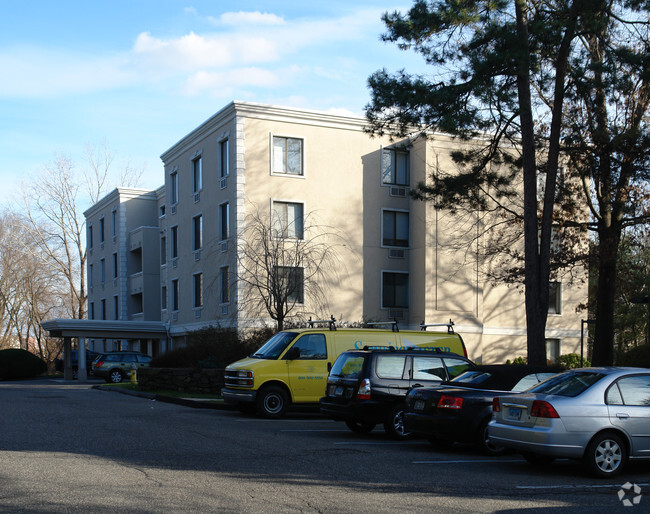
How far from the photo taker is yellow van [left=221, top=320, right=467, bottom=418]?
1805 centimetres

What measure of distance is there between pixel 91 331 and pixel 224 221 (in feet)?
33.6

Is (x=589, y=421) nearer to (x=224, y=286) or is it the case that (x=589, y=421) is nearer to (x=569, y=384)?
(x=569, y=384)

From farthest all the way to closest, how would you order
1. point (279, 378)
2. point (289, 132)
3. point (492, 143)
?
point (289, 132), point (492, 143), point (279, 378)

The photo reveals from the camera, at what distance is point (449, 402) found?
40.2 ft

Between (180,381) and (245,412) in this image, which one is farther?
(180,381)

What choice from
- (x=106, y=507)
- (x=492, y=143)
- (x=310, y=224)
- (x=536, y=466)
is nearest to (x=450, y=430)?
(x=536, y=466)

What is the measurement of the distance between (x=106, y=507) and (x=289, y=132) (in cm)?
2939

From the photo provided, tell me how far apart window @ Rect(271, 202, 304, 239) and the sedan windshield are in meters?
24.5

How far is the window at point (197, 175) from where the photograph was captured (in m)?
39.3

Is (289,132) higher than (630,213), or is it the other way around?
(289,132)

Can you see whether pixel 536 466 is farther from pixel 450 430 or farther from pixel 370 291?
pixel 370 291

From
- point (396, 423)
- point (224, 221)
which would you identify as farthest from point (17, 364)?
point (396, 423)

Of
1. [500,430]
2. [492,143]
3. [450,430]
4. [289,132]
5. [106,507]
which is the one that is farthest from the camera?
[289,132]

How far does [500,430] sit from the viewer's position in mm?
10695
